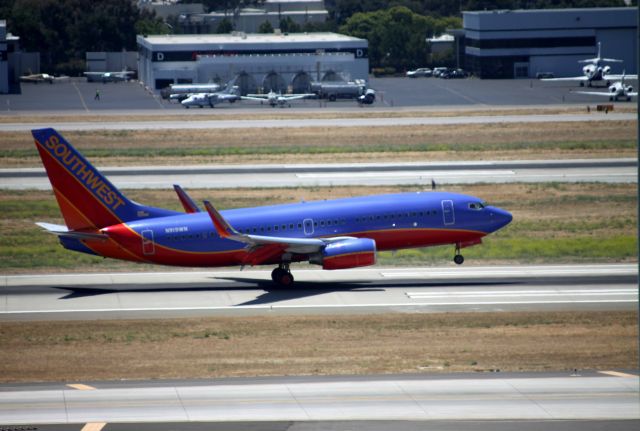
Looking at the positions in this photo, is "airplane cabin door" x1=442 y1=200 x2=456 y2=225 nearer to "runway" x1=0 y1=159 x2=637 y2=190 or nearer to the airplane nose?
the airplane nose

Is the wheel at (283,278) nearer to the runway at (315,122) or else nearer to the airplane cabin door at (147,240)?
the airplane cabin door at (147,240)

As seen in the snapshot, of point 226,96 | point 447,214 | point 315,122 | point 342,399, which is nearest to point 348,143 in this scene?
point 315,122

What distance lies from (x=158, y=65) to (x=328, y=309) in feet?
449

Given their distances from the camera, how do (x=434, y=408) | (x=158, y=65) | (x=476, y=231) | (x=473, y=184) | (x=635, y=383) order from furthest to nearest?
1. (x=158, y=65)
2. (x=473, y=184)
3. (x=476, y=231)
4. (x=635, y=383)
5. (x=434, y=408)

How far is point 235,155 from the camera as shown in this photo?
101m

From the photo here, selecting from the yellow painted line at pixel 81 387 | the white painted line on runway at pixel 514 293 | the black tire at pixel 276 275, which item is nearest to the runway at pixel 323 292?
the white painted line on runway at pixel 514 293

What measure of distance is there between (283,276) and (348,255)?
3.46 m

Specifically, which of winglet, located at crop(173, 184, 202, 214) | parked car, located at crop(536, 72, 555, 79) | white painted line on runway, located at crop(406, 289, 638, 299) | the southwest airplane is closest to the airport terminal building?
parked car, located at crop(536, 72, 555, 79)

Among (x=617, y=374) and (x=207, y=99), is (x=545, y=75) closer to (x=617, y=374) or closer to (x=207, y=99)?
(x=207, y=99)

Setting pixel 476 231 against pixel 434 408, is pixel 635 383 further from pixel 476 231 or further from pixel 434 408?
pixel 476 231

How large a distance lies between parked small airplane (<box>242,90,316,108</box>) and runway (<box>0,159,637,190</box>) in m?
62.2

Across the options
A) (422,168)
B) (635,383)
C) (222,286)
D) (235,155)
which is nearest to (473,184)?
(422,168)

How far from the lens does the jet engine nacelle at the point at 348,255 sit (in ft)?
168

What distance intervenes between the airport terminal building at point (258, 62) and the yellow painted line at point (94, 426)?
14057cm
